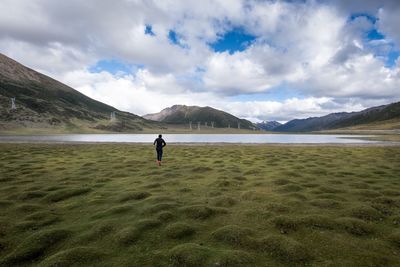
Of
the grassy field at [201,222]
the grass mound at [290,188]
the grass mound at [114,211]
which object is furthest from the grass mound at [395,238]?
the grass mound at [114,211]

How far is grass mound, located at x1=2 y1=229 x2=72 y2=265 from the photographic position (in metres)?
9.90

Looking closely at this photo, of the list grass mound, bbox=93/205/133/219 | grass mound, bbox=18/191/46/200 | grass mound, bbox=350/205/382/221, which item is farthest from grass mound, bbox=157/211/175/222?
grass mound, bbox=18/191/46/200

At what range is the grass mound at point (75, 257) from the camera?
9.37 m

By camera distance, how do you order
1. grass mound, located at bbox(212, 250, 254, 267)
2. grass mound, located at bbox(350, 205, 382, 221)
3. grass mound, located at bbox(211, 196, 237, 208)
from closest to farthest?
grass mound, located at bbox(212, 250, 254, 267)
grass mound, located at bbox(350, 205, 382, 221)
grass mound, located at bbox(211, 196, 237, 208)

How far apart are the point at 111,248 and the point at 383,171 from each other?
1159 inches

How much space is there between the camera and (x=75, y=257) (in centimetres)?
975

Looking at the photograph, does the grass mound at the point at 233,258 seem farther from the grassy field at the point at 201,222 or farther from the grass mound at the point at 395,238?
the grass mound at the point at 395,238

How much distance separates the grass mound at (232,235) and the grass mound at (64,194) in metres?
12.8

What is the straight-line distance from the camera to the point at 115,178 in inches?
1014

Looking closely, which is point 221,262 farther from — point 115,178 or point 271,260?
point 115,178

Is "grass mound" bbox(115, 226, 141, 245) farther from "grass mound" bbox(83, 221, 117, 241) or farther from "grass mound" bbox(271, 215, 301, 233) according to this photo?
"grass mound" bbox(271, 215, 301, 233)

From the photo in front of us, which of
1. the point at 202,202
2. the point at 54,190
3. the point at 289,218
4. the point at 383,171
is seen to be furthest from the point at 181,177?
the point at 383,171

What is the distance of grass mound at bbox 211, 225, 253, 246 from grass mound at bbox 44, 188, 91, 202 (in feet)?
41.9

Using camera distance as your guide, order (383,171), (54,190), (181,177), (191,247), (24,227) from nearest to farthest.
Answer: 1. (191,247)
2. (24,227)
3. (54,190)
4. (181,177)
5. (383,171)
